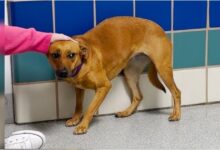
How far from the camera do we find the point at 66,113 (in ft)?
5.90

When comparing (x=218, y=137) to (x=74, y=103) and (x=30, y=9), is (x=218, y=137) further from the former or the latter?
(x=30, y=9)

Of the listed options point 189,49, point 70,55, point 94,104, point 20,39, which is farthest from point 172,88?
point 20,39

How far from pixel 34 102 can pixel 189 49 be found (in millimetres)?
652

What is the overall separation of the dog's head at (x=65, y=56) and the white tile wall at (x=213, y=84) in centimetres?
62

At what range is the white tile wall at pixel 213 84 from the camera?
193 cm

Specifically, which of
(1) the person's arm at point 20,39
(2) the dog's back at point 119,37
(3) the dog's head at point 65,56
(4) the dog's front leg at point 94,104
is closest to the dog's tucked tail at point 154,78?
(2) the dog's back at point 119,37

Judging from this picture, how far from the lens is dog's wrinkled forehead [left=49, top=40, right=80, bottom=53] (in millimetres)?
1537

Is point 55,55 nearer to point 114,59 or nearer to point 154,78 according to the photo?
point 114,59

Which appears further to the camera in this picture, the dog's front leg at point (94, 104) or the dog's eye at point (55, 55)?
the dog's front leg at point (94, 104)

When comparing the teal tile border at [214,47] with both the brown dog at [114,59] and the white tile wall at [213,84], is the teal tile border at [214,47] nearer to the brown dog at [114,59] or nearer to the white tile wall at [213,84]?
the white tile wall at [213,84]

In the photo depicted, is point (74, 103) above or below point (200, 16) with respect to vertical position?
below

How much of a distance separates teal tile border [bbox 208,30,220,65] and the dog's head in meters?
0.59

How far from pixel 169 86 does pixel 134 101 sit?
0.52 ft

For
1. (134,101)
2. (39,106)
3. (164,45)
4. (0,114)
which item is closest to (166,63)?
(164,45)
